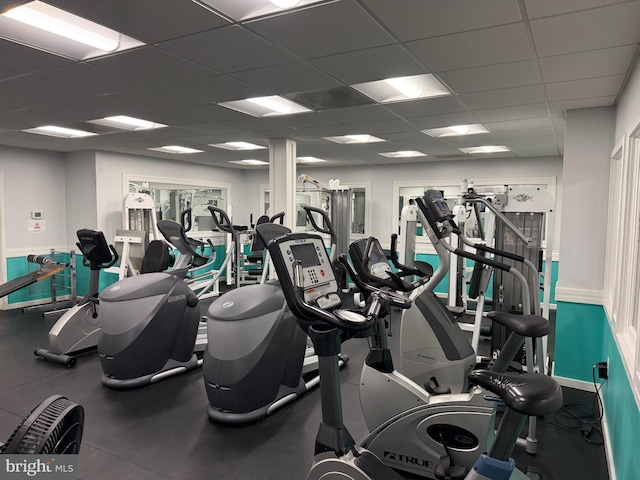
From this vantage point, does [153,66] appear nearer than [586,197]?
Yes

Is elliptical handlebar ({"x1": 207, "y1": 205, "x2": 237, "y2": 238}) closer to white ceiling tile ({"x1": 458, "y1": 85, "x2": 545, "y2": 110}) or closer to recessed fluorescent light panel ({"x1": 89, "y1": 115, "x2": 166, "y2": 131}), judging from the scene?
recessed fluorescent light panel ({"x1": 89, "y1": 115, "x2": 166, "y2": 131})

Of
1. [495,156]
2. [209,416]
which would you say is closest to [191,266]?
[209,416]

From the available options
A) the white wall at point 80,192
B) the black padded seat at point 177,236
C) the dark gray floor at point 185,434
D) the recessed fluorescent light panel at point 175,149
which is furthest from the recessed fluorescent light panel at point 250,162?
the dark gray floor at point 185,434

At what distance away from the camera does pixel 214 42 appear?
2.35 metres

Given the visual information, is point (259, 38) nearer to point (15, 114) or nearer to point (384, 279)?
point (384, 279)

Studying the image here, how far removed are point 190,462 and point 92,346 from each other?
104 inches

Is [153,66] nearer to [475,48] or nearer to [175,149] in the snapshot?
[475,48]

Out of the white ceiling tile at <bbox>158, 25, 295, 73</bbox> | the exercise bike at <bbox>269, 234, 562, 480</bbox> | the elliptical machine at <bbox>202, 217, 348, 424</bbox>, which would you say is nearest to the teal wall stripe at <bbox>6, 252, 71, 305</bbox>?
the elliptical machine at <bbox>202, 217, 348, 424</bbox>

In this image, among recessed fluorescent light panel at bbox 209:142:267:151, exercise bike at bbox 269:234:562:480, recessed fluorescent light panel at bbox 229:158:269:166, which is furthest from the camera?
recessed fluorescent light panel at bbox 229:158:269:166

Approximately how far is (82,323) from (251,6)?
3.88 metres

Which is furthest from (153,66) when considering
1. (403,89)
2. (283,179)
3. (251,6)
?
(283,179)

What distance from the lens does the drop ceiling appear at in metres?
1.99

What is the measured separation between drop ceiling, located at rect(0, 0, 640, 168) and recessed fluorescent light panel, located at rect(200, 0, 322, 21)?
2cm

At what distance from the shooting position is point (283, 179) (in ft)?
17.4
